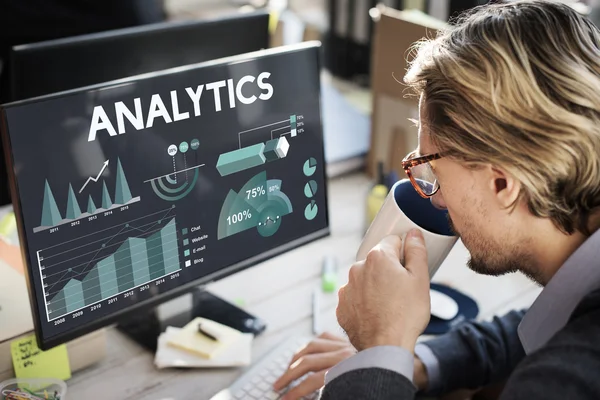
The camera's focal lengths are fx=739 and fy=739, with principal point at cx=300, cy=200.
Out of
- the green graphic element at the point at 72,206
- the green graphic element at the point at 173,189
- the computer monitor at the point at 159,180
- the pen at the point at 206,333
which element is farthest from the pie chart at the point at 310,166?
the green graphic element at the point at 72,206

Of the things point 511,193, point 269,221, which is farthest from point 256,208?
point 511,193

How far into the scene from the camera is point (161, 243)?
123cm

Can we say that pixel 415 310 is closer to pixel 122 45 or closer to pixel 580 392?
pixel 580 392

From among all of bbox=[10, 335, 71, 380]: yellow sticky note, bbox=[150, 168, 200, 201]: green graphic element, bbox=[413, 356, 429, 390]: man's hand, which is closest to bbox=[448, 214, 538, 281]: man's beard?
bbox=[413, 356, 429, 390]: man's hand

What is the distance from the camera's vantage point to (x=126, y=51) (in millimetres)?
1430

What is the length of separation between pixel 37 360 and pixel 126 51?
0.60 meters

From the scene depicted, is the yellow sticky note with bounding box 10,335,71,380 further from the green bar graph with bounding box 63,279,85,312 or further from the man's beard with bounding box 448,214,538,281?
the man's beard with bounding box 448,214,538,281

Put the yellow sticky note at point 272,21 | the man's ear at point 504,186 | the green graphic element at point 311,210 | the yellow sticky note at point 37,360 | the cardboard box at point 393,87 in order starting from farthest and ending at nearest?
1. the cardboard box at point 393,87
2. the yellow sticky note at point 272,21
3. the green graphic element at point 311,210
4. the yellow sticky note at point 37,360
5. the man's ear at point 504,186

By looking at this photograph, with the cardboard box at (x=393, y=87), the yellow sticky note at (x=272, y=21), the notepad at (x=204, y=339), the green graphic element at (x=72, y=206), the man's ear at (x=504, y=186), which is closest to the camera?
the man's ear at (x=504, y=186)

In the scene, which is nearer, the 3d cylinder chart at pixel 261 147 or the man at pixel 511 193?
the man at pixel 511 193

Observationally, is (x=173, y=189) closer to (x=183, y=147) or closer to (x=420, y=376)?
(x=183, y=147)

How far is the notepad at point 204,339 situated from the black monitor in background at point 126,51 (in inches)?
19.8

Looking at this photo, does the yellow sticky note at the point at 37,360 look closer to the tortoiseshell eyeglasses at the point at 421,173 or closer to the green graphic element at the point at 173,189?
the green graphic element at the point at 173,189

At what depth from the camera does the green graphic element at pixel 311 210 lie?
1.42m
